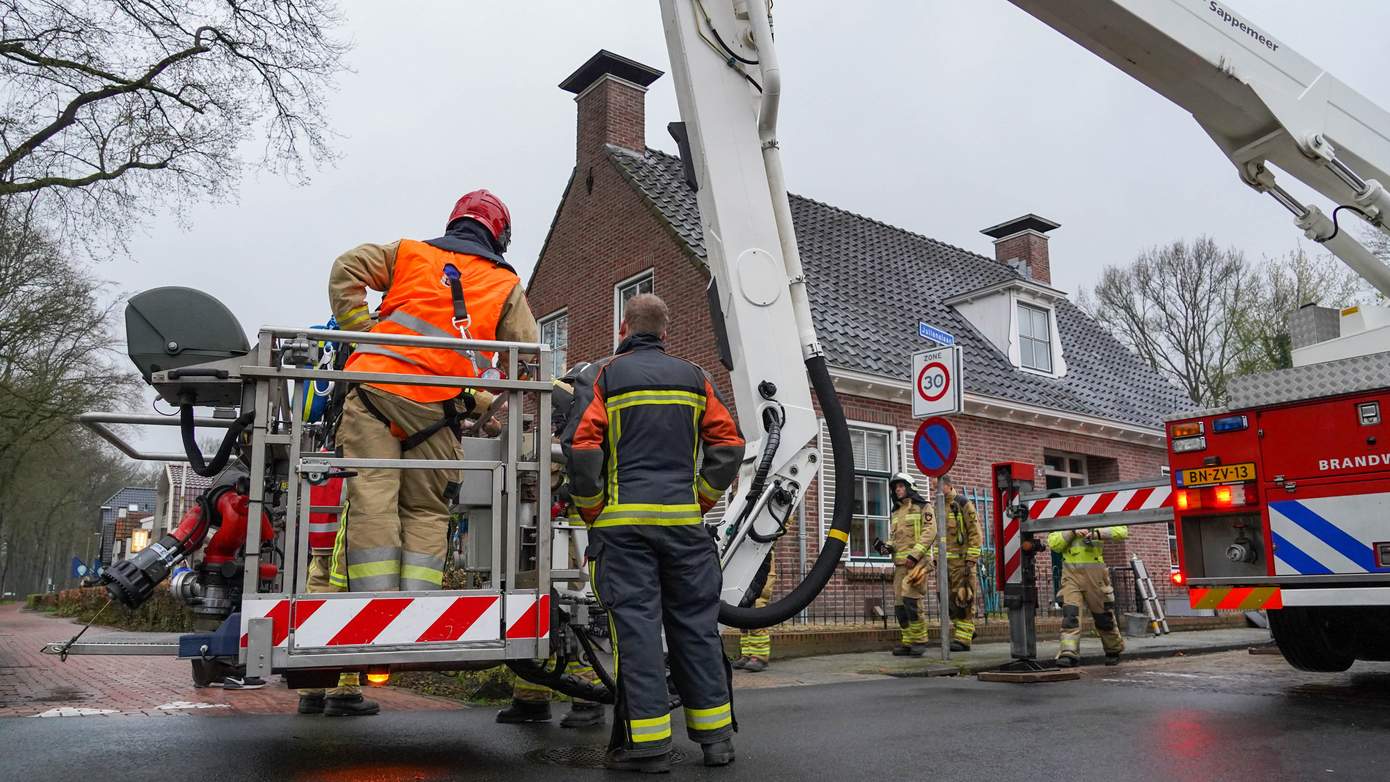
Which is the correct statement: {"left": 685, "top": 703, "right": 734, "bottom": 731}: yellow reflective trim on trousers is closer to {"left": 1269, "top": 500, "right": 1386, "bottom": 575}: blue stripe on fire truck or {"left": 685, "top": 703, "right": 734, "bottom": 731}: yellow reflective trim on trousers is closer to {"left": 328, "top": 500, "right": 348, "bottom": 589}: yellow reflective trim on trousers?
{"left": 328, "top": 500, "right": 348, "bottom": 589}: yellow reflective trim on trousers

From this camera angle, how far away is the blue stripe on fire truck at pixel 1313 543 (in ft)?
19.8

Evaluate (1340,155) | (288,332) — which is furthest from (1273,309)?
(288,332)

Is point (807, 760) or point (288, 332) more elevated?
point (288, 332)

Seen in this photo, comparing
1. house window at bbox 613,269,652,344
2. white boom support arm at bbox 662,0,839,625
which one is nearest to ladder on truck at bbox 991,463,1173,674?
white boom support arm at bbox 662,0,839,625

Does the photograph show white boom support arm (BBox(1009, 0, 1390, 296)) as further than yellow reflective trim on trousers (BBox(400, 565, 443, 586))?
Yes

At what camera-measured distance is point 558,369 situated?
59.9 ft

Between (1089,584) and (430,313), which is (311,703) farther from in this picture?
(1089,584)

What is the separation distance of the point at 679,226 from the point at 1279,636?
10179mm

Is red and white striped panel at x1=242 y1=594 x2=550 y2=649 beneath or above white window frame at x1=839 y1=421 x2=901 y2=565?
beneath

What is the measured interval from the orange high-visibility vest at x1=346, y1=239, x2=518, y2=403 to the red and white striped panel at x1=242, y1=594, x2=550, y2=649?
3.05 feet

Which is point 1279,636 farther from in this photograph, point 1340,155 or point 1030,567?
point 1340,155

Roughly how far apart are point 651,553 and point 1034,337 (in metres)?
16.2

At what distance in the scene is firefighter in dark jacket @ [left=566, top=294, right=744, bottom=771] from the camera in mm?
4129

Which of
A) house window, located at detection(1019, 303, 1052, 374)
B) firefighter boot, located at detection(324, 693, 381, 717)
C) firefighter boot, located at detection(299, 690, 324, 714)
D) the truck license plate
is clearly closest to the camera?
firefighter boot, located at detection(324, 693, 381, 717)
